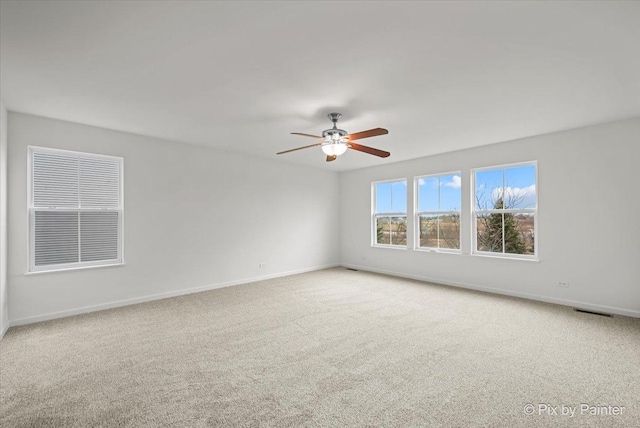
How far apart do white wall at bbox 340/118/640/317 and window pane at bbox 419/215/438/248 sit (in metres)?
0.50

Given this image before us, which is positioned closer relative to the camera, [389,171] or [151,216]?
[151,216]

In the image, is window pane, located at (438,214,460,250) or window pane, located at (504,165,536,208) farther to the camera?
window pane, located at (438,214,460,250)

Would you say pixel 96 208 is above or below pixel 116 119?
below

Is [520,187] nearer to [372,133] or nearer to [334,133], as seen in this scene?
[372,133]

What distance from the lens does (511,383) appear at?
233 centimetres

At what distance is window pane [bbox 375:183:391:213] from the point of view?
6.89m

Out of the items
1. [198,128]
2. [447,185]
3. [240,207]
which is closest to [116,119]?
[198,128]

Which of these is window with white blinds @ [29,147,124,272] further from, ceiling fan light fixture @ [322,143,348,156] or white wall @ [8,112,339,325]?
ceiling fan light fixture @ [322,143,348,156]

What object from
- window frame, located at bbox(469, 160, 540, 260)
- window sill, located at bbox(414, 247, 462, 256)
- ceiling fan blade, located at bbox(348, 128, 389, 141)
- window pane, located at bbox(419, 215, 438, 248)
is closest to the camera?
ceiling fan blade, located at bbox(348, 128, 389, 141)

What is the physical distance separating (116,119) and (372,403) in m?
4.30

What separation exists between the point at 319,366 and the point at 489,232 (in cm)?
417

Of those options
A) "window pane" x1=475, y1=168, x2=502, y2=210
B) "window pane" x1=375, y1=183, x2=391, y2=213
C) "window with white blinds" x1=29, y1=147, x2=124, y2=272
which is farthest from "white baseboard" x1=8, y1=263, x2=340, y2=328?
"window pane" x1=475, y1=168, x2=502, y2=210

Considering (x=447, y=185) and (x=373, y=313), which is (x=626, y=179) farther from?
(x=373, y=313)

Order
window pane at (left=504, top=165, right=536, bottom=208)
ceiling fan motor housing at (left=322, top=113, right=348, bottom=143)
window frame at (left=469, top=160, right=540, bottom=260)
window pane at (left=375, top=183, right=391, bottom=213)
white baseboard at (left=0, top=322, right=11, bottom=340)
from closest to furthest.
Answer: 1. white baseboard at (left=0, top=322, right=11, bottom=340)
2. ceiling fan motor housing at (left=322, top=113, right=348, bottom=143)
3. window frame at (left=469, top=160, right=540, bottom=260)
4. window pane at (left=504, top=165, right=536, bottom=208)
5. window pane at (left=375, top=183, right=391, bottom=213)
